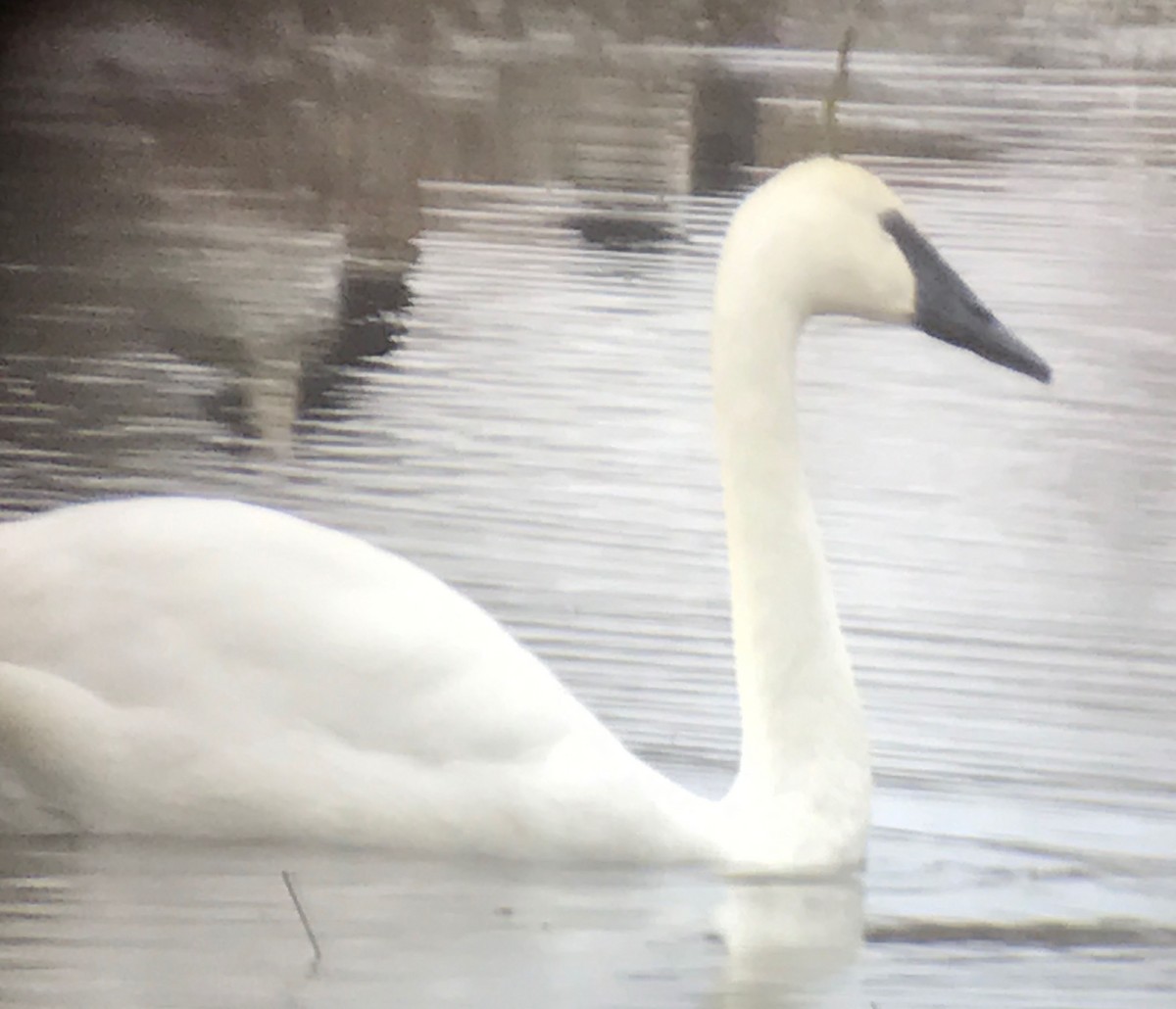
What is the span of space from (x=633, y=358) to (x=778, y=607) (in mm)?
397

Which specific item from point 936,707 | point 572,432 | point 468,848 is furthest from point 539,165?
point 468,848

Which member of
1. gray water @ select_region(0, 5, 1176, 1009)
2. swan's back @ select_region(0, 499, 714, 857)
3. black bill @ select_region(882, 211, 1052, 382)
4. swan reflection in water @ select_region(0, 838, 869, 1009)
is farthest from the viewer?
gray water @ select_region(0, 5, 1176, 1009)

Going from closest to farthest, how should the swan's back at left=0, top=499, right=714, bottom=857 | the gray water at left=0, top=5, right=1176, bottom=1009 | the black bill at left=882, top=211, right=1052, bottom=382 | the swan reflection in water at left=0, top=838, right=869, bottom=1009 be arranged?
the swan reflection in water at left=0, top=838, right=869, bottom=1009 → the swan's back at left=0, top=499, right=714, bottom=857 → the black bill at left=882, top=211, right=1052, bottom=382 → the gray water at left=0, top=5, right=1176, bottom=1009

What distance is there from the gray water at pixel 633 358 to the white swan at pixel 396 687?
21cm

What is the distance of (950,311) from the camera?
1365 mm

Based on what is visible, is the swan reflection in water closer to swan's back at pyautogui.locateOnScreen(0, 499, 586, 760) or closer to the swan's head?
swan's back at pyautogui.locateOnScreen(0, 499, 586, 760)

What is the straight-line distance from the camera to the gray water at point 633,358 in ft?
5.14

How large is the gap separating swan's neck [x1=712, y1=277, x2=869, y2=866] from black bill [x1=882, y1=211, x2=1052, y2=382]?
0.33ft

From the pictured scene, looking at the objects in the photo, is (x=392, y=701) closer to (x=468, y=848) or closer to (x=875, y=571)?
(x=468, y=848)

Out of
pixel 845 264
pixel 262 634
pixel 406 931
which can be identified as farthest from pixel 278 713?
pixel 845 264

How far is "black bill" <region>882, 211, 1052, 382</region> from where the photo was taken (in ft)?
4.44

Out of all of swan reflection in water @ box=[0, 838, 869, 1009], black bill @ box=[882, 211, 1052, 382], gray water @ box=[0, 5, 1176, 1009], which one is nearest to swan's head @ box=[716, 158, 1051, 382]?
black bill @ box=[882, 211, 1052, 382]

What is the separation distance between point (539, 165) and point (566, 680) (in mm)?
451

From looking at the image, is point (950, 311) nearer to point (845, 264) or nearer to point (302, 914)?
point (845, 264)
